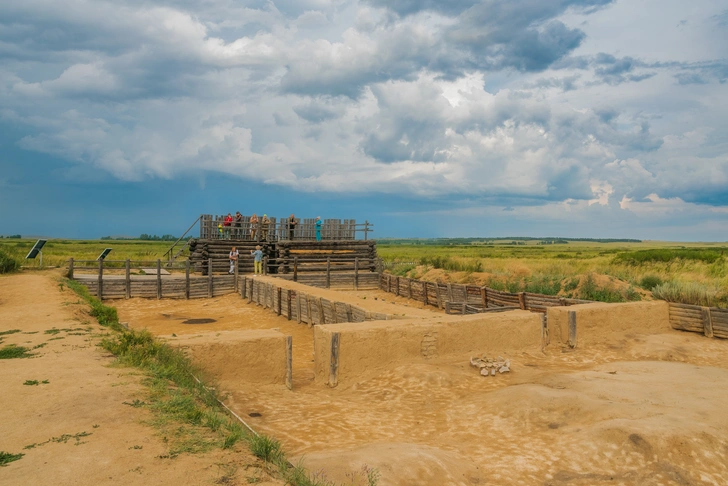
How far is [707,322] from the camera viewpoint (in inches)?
518

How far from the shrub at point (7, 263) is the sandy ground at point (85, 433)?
50.2 feet

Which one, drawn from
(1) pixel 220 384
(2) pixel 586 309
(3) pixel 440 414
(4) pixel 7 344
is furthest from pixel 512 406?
(4) pixel 7 344

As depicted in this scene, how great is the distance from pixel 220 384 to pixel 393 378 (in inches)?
113

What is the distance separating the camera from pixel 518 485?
550 centimetres

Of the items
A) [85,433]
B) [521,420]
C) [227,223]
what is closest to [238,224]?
[227,223]

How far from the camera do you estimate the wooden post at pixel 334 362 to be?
9.08 meters

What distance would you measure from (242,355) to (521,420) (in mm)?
4373

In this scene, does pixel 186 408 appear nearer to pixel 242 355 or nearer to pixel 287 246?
pixel 242 355

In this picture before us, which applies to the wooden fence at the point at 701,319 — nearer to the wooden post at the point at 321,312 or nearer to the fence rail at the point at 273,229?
the wooden post at the point at 321,312

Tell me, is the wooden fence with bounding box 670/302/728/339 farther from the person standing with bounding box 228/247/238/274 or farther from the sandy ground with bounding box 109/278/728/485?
the person standing with bounding box 228/247/238/274

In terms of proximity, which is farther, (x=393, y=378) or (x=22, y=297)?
(x=22, y=297)

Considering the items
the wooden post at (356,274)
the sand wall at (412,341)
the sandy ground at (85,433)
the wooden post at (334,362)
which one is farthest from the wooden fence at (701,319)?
the wooden post at (356,274)

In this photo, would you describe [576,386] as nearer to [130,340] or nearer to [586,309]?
[586,309]

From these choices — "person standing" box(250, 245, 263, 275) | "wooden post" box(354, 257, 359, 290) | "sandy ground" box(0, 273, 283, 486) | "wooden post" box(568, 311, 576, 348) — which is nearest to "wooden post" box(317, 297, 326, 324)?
"wooden post" box(568, 311, 576, 348)
